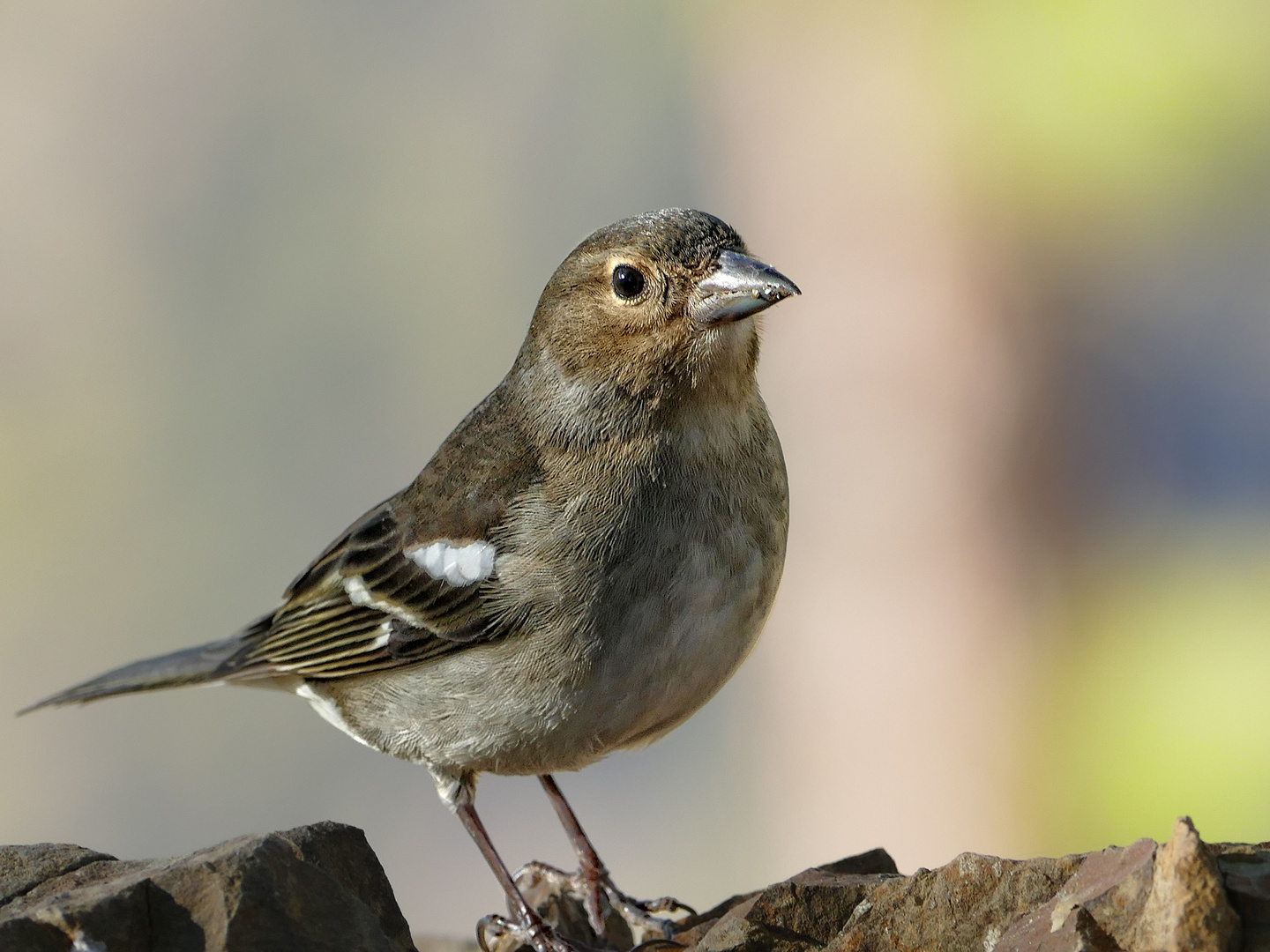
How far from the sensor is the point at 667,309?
10.7ft

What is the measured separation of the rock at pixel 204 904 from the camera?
7.81 ft

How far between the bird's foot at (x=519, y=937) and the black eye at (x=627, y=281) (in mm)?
1648

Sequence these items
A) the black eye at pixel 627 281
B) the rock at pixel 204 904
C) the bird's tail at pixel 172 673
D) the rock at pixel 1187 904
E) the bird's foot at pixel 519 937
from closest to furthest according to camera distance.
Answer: the rock at pixel 1187 904, the rock at pixel 204 904, the black eye at pixel 627 281, the bird's foot at pixel 519 937, the bird's tail at pixel 172 673

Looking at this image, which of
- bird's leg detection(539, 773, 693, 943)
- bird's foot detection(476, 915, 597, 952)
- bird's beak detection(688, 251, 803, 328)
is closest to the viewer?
bird's beak detection(688, 251, 803, 328)

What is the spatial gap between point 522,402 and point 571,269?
372 mm

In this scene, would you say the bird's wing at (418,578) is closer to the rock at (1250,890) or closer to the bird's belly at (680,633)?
the bird's belly at (680,633)

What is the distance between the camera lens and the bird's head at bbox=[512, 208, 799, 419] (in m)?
3.22

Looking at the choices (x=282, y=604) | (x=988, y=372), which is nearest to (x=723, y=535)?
(x=282, y=604)

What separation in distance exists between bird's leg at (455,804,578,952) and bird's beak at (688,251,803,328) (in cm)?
149

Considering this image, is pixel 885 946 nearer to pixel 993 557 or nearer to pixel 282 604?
pixel 282 604

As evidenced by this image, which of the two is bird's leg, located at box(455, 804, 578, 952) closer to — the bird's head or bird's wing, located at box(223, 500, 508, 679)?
bird's wing, located at box(223, 500, 508, 679)

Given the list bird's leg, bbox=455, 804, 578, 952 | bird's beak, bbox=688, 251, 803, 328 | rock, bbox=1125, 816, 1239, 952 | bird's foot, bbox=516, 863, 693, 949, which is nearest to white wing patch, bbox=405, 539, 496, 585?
bird's leg, bbox=455, 804, 578, 952

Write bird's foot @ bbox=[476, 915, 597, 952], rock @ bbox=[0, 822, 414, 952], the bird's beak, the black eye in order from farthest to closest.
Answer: bird's foot @ bbox=[476, 915, 597, 952] < the black eye < the bird's beak < rock @ bbox=[0, 822, 414, 952]

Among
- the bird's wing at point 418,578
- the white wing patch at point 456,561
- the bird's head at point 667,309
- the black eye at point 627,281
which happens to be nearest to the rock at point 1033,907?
the bird's wing at point 418,578
